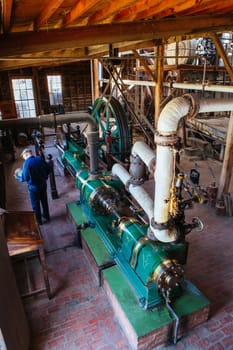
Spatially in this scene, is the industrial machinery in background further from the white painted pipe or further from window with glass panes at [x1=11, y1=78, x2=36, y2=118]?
window with glass panes at [x1=11, y1=78, x2=36, y2=118]

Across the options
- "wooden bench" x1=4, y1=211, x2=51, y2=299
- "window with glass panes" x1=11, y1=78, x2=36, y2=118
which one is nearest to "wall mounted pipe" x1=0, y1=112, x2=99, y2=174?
"wooden bench" x1=4, y1=211, x2=51, y2=299

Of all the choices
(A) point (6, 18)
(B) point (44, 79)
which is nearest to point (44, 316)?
(A) point (6, 18)

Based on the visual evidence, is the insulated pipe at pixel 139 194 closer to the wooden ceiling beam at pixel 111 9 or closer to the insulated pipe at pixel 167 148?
the insulated pipe at pixel 167 148

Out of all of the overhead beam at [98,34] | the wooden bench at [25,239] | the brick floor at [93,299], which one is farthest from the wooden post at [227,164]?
the wooden bench at [25,239]

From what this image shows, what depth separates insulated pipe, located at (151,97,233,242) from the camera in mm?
2367

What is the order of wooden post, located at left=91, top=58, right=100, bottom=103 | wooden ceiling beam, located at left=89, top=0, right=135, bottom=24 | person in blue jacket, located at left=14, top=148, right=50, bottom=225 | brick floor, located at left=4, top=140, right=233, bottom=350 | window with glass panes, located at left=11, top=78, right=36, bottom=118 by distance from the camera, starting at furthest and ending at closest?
window with glass panes, located at left=11, top=78, right=36, bottom=118 < wooden post, located at left=91, top=58, right=100, bottom=103 < person in blue jacket, located at left=14, top=148, right=50, bottom=225 < brick floor, located at left=4, top=140, right=233, bottom=350 < wooden ceiling beam, located at left=89, top=0, right=135, bottom=24

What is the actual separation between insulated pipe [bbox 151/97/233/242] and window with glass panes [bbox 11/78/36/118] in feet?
37.2

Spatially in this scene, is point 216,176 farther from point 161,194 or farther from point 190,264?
point 161,194

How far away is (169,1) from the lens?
2.20m

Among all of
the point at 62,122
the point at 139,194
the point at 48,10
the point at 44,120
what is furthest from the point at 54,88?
the point at 48,10

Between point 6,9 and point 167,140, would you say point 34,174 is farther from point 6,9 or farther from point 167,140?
point 6,9

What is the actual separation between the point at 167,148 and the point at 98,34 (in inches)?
49.8

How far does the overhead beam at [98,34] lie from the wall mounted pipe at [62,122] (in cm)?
127

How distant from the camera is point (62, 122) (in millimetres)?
3770
